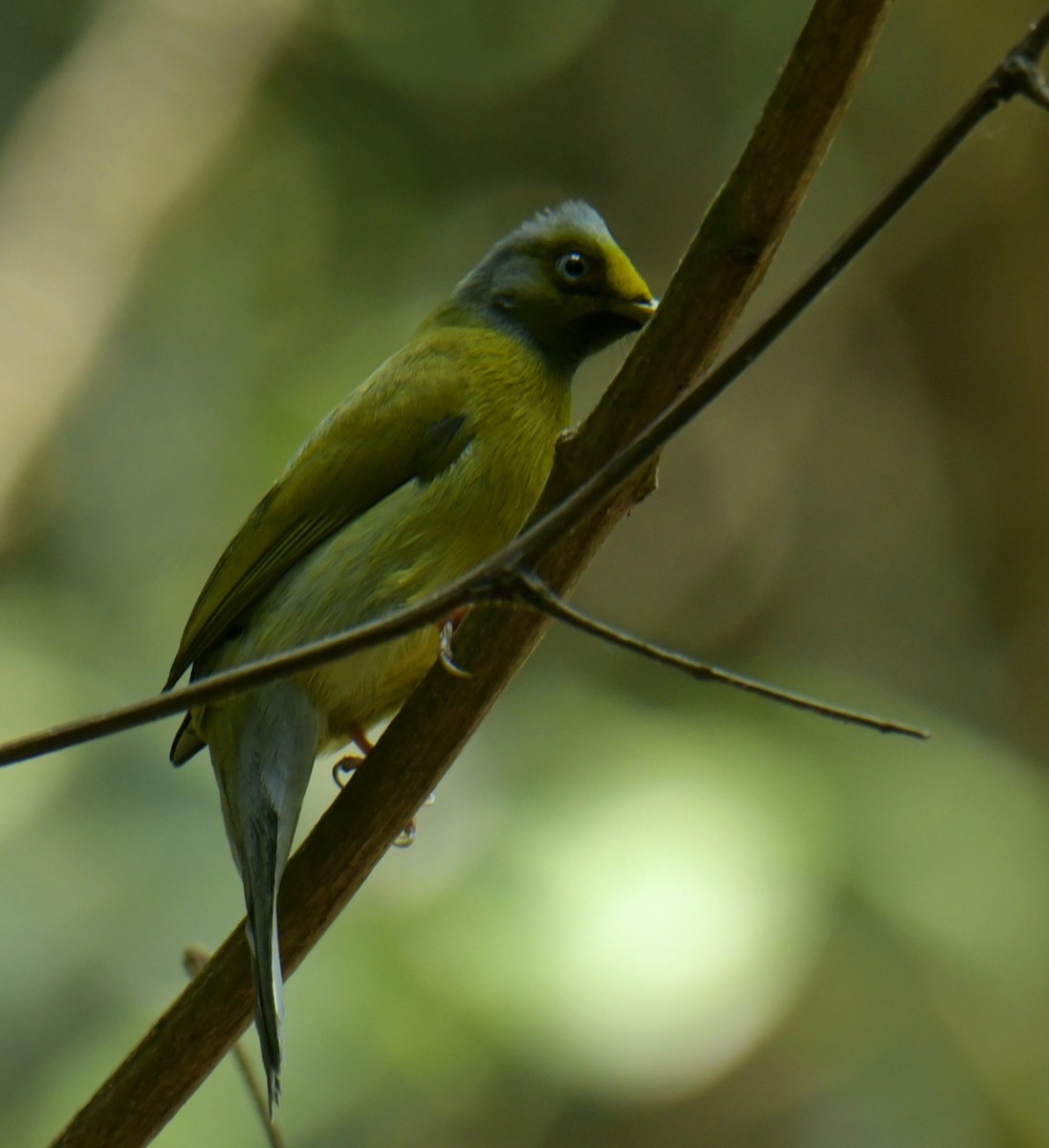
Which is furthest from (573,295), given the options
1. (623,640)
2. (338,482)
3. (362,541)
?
(623,640)

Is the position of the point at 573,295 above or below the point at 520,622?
above

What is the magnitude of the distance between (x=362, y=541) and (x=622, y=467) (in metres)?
1.60

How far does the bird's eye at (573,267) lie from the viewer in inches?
131

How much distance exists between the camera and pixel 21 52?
7.09 metres

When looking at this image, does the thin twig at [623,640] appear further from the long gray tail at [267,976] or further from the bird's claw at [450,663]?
the long gray tail at [267,976]

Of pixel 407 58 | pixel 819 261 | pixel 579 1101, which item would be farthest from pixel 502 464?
pixel 407 58

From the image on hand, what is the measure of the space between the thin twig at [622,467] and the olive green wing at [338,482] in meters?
1.52

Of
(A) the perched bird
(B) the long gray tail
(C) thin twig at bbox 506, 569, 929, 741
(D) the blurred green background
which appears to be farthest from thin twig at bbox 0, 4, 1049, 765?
(A) the perched bird

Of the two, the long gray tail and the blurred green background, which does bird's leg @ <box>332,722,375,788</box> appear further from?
the long gray tail

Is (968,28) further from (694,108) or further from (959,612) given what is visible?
(959,612)

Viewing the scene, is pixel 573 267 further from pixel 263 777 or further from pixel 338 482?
pixel 263 777

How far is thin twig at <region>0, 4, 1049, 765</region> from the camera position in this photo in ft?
3.87

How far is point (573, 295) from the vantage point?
332cm

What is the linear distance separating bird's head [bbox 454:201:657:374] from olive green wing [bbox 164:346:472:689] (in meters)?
0.30
